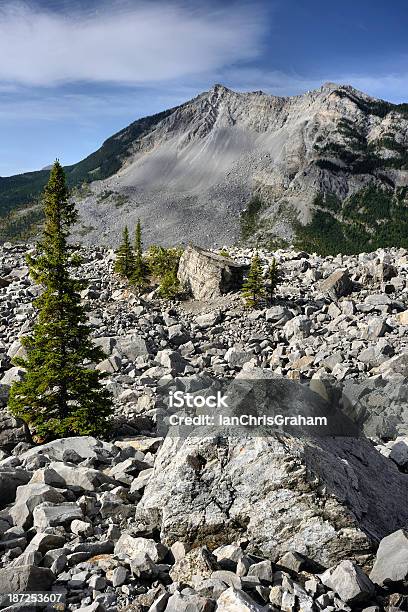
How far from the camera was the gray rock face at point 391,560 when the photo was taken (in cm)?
778

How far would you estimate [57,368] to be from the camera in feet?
65.6

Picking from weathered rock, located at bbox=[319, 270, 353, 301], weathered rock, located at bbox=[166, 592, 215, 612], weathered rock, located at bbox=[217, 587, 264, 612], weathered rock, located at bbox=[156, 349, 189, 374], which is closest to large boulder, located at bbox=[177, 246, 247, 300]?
weathered rock, located at bbox=[319, 270, 353, 301]

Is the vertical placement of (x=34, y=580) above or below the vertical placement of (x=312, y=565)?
above

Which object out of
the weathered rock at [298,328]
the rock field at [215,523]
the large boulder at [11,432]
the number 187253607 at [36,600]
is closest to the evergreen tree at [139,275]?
the weathered rock at [298,328]

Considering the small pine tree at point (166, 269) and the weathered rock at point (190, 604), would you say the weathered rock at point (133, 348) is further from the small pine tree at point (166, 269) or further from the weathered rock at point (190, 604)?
the weathered rock at point (190, 604)

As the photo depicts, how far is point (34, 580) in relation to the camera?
7.69 meters

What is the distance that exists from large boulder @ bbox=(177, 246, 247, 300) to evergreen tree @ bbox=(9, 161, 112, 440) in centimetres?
2003

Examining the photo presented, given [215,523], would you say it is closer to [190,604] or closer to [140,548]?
[140,548]

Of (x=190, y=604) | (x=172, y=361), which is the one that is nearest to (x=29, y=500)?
(x=190, y=604)

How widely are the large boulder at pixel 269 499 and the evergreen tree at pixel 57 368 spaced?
9.99 metres

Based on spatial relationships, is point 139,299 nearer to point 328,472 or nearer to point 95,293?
point 95,293

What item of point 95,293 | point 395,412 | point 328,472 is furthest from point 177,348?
point 328,472

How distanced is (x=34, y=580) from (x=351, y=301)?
31225 mm

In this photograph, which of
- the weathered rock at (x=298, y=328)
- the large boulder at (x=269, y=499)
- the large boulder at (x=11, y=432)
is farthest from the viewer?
the weathered rock at (x=298, y=328)
